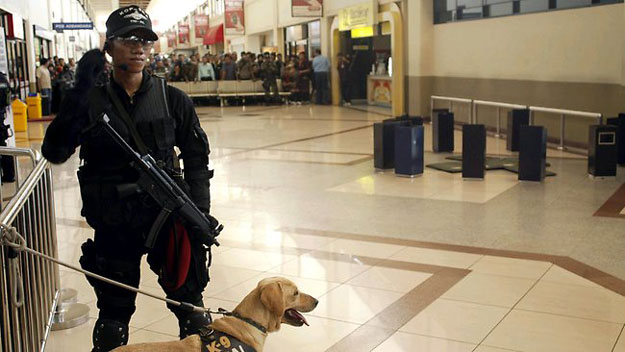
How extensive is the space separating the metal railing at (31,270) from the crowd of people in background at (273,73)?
62.4 feet

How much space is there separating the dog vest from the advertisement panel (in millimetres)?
20556

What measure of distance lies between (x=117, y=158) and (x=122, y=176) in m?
0.07

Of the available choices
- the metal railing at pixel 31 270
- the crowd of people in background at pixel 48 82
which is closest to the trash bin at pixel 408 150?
the metal railing at pixel 31 270

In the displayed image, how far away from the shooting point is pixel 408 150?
30.2ft

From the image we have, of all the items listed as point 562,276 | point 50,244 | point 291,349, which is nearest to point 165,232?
point 291,349

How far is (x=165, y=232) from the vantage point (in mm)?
2891

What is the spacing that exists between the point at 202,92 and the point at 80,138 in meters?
21.9

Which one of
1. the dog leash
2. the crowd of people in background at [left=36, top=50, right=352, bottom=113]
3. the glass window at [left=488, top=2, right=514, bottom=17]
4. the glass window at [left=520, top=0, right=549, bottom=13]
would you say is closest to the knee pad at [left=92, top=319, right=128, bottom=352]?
the dog leash

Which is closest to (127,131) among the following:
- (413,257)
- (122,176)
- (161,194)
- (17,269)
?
(122,176)

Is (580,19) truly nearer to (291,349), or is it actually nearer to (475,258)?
(475,258)

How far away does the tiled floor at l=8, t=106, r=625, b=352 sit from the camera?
4137 mm

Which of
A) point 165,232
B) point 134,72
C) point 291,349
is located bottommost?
point 291,349

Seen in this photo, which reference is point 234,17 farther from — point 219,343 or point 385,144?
point 219,343

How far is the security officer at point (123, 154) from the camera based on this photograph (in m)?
2.76
